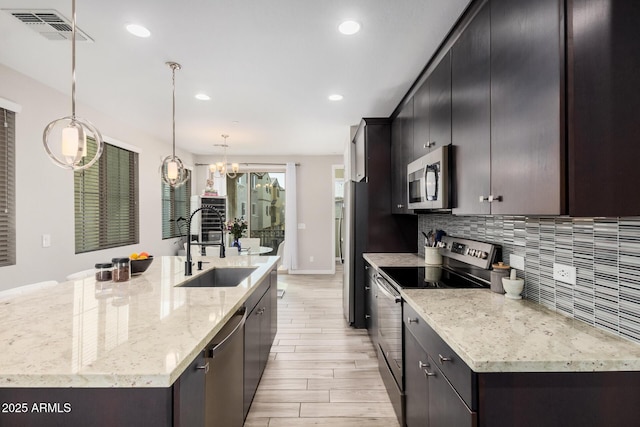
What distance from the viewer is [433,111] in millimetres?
2369

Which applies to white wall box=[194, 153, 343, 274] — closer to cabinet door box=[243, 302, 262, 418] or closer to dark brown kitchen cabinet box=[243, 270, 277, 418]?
dark brown kitchen cabinet box=[243, 270, 277, 418]

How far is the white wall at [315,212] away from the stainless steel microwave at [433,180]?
4.55 meters

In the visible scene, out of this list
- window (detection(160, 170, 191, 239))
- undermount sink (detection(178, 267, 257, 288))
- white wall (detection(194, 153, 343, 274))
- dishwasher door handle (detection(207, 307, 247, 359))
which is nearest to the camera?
dishwasher door handle (detection(207, 307, 247, 359))

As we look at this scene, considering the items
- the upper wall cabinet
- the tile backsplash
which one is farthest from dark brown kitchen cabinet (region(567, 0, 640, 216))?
the tile backsplash

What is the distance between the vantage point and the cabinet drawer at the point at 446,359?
43.1 inches

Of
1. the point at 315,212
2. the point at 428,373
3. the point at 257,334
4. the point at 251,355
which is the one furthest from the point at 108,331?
the point at 315,212

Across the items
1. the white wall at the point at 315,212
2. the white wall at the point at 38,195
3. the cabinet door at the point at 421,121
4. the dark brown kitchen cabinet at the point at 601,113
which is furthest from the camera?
the white wall at the point at 315,212

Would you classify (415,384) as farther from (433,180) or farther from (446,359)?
(433,180)

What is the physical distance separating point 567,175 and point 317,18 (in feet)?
5.56

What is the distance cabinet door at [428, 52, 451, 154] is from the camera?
209cm

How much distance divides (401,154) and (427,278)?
1.54 metres

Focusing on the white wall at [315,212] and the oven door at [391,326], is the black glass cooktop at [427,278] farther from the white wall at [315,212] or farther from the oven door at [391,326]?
the white wall at [315,212]

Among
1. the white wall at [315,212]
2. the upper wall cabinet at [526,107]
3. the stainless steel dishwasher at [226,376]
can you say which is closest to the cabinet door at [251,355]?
the stainless steel dishwasher at [226,376]

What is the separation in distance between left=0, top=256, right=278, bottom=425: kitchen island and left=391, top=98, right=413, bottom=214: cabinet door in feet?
6.62
